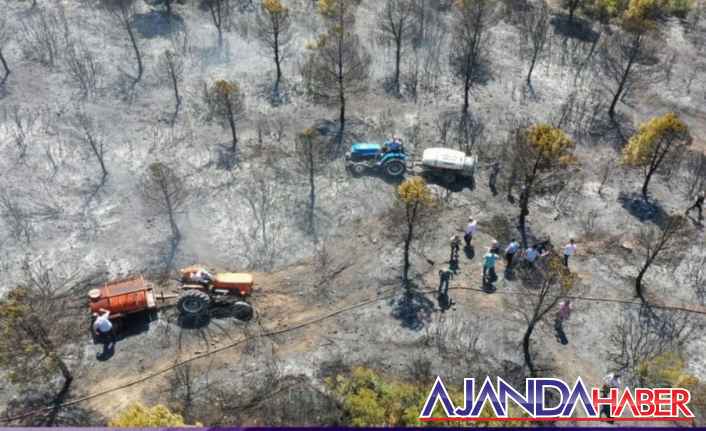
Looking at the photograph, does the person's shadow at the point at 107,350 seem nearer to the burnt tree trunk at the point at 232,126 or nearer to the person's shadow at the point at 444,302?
the burnt tree trunk at the point at 232,126

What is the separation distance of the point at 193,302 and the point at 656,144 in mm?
21746

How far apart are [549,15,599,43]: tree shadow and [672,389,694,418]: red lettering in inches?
1093

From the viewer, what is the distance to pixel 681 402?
18.5 meters

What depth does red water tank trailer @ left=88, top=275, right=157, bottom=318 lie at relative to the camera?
805 inches

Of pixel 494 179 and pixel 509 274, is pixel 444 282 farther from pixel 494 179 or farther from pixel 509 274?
pixel 494 179

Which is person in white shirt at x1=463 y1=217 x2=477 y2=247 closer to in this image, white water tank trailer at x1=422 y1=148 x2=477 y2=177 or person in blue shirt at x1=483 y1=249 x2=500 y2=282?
person in blue shirt at x1=483 y1=249 x2=500 y2=282

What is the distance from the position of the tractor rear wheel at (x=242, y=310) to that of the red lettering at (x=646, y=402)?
13.9 m

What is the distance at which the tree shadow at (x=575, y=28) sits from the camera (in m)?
39.6

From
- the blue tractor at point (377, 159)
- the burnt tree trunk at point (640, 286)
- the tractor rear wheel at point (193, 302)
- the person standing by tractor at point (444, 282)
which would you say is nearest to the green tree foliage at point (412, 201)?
the person standing by tractor at point (444, 282)

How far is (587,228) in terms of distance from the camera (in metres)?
26.0

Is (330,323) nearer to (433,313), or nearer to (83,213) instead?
(433,313)

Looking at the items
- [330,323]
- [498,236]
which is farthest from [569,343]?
[330,323]

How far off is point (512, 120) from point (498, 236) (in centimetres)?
962

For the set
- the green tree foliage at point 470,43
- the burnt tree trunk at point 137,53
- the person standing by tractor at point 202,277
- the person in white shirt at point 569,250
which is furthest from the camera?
the burnt tree trunk at point 137,53
